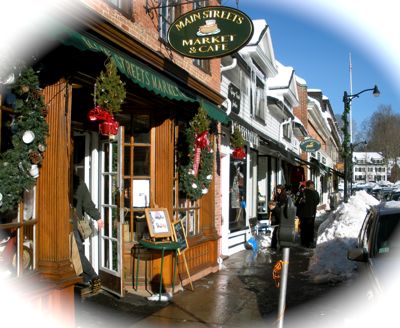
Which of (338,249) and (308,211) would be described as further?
(308,211)

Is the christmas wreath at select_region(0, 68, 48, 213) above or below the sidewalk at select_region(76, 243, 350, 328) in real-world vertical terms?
above

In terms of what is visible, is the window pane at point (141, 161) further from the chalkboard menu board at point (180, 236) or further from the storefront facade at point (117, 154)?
the chalkboard menu board at point (180, 236)

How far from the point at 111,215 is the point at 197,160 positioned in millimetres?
1903

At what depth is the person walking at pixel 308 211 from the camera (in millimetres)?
13336

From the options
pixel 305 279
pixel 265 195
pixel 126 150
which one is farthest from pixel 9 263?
pixel 265 195

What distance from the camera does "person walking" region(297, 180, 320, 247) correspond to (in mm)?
13336

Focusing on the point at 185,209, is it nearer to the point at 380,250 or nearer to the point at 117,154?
the point at 117,154

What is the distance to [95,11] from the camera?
6031mm

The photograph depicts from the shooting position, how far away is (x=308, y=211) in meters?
13.3

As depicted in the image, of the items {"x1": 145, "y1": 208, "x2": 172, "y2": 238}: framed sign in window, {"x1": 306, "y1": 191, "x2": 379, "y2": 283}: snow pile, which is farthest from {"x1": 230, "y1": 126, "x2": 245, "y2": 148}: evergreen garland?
{"x1": 145, "y1": 208, "x2": 172, "y2": 238}: framed sign in window

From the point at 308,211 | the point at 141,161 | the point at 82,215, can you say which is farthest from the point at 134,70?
the point at 308,211

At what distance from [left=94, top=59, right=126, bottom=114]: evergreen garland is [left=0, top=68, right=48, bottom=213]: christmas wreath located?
2.17 feet

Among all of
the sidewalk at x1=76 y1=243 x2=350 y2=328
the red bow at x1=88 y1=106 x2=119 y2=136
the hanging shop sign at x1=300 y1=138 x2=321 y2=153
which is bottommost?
the sidewalk at x1=76 y1=243 x2=350 y2=328

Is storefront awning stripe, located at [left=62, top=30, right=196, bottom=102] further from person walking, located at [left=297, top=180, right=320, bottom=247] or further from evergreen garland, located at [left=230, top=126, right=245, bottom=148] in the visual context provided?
person walking, located at [left=297, top=180, right=320, bottom=247]
